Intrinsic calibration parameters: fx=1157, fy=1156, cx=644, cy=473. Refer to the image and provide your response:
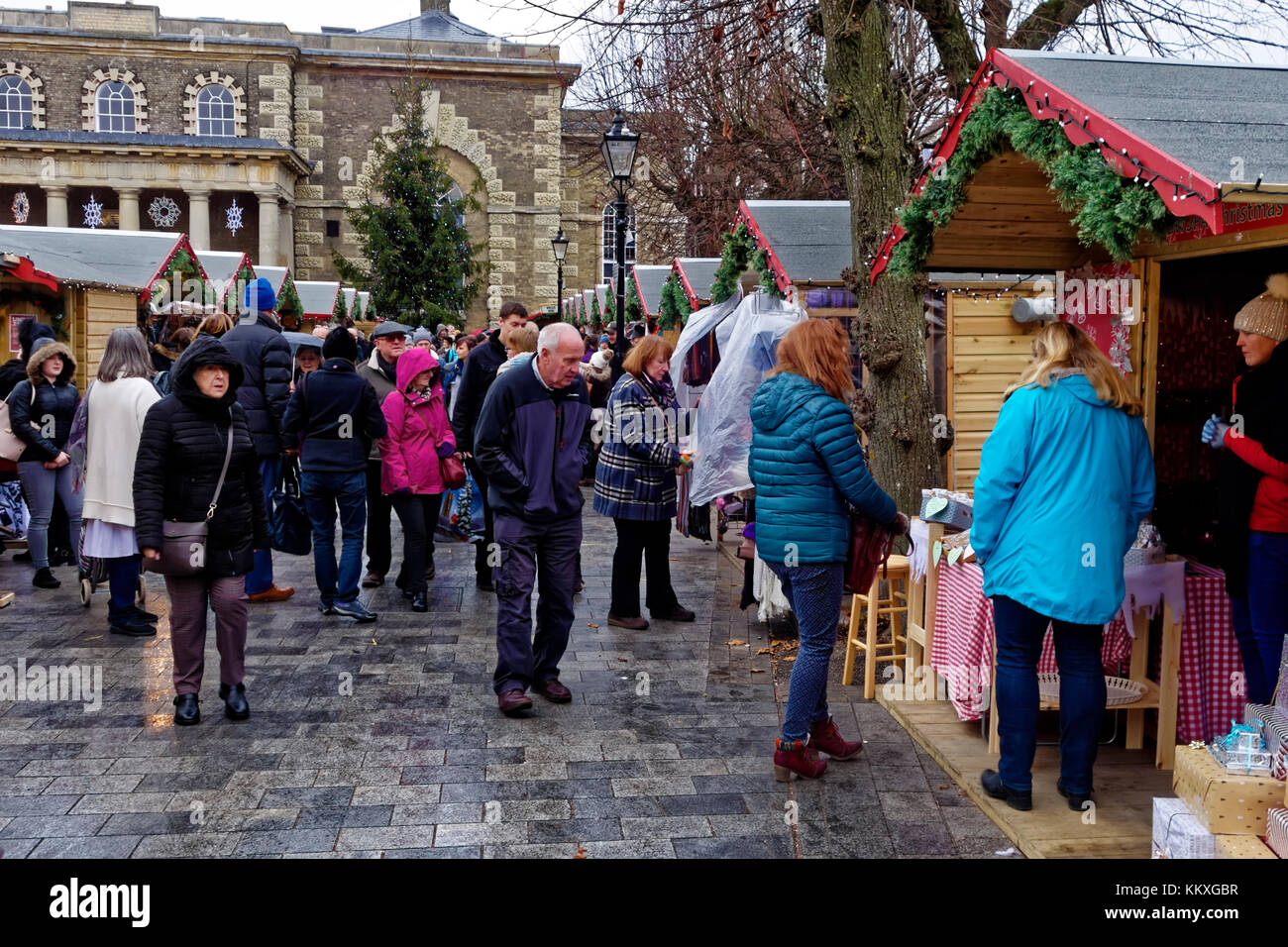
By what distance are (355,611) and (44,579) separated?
2744mm

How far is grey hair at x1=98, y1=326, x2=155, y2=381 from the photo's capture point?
7.08 meters

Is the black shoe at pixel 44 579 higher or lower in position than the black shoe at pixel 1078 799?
higher

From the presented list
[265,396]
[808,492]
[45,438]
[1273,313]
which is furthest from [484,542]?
[1273,313]

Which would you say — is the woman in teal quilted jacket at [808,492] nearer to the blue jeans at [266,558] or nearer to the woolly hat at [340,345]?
the woolly hat at [340,345]

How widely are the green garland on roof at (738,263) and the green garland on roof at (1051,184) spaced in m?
3.84

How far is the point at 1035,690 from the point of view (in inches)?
179

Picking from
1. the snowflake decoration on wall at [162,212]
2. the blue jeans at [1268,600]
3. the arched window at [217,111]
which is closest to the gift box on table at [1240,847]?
the blue jeans at [1268,600]

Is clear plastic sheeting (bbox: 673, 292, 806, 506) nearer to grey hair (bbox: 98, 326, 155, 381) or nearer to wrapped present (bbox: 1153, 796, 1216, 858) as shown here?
grey hair (bbox: 98, 326, 155, 381)

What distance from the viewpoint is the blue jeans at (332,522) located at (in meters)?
7.73

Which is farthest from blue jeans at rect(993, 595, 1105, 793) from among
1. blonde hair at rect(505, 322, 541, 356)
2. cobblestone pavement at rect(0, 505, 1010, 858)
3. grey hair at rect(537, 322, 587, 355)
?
blonde hair at rect(505, 322, 541, 356)

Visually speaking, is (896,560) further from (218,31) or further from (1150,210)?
(218,31)

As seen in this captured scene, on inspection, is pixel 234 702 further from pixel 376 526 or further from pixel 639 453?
pixel 376 526
